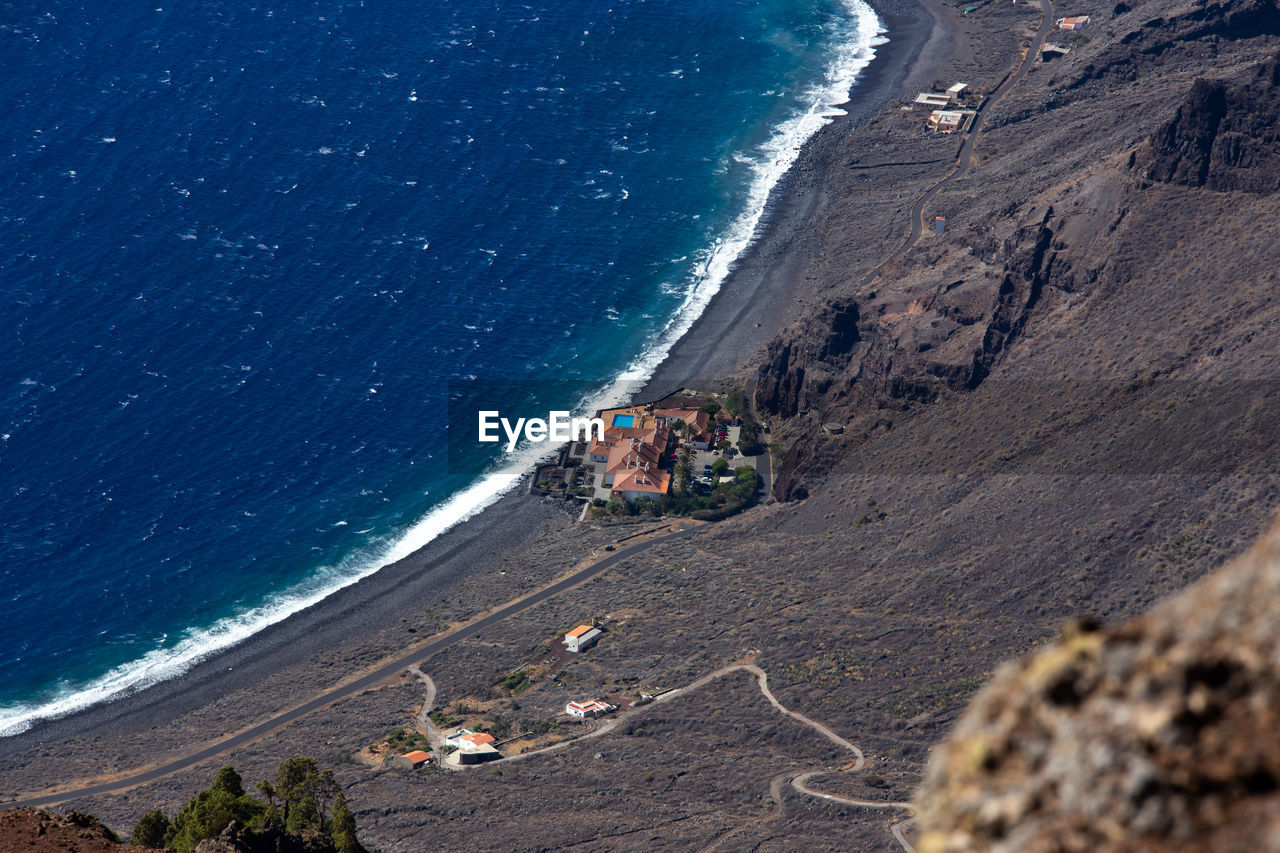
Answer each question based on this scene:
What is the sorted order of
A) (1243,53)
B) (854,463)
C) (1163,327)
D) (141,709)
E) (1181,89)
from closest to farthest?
(1163,327) → (141,709) → (854,463) → (1181,89) → (1243,53)

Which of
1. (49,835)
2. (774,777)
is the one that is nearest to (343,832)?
(49,835)

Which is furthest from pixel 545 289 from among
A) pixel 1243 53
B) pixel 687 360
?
pixel 1243 53

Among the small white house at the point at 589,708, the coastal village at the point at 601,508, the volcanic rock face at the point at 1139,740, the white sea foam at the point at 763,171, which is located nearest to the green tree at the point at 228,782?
the coastal village at the point at 601,508

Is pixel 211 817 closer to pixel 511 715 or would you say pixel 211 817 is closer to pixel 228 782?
pixel 228 782

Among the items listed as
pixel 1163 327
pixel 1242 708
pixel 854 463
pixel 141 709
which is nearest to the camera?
pixel 1242 708

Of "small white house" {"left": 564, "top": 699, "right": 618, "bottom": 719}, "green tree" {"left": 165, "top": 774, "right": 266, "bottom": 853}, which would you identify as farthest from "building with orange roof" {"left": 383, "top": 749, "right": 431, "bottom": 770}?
"green tree" {"left": 165, "top": 774, "right": 266, "bottom": 853}

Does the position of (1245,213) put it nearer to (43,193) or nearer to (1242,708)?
(1242,708)
